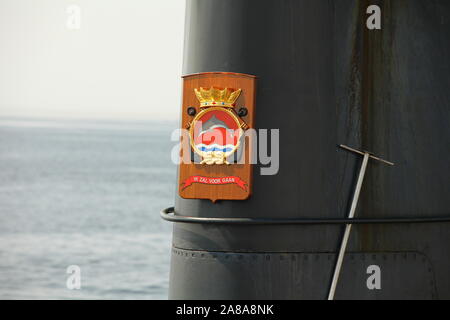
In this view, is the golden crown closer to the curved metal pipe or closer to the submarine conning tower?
the submarine conning tower

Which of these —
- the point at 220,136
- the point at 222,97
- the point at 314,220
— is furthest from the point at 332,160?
the point at 222,97

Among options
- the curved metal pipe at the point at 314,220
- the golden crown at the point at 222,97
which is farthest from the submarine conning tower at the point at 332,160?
the golden crown at the point at 222,97

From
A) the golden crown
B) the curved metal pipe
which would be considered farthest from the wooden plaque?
the curved metal pipe

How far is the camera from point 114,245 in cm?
5478

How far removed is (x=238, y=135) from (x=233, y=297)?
1.34 meters

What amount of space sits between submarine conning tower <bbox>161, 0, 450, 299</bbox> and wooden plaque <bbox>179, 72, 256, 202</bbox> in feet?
0.30

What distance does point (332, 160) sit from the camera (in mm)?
8250

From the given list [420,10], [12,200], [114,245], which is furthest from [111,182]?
[420,10]

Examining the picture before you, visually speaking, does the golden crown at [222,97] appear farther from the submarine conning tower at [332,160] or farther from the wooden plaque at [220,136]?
the submarine conning tower at [332,160]

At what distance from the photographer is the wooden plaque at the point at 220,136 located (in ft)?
26.9

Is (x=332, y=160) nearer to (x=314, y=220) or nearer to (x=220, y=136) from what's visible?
(x=314, y=220)

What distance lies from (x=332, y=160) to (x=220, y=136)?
957 mm

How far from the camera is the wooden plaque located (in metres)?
8.19
